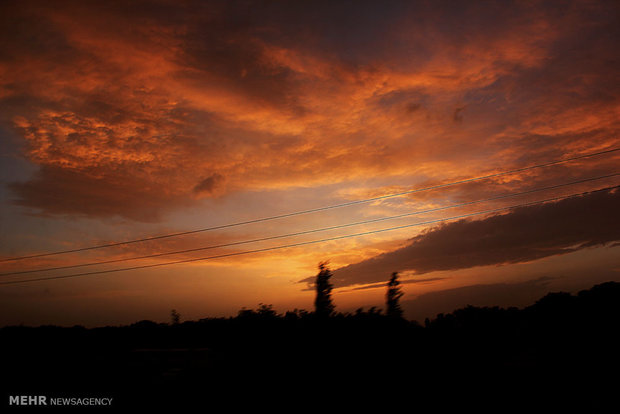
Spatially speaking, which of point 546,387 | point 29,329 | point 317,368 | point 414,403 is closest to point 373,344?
point 317,368

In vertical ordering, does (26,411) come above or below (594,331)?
above

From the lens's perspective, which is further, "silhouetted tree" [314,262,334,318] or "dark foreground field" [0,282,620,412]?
"silhouetted tree" [314,262,334,318]

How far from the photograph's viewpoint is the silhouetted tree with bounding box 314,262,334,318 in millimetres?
24500

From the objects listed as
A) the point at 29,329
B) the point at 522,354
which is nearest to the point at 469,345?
the point at 522,354

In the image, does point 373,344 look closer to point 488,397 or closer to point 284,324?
point 488,397

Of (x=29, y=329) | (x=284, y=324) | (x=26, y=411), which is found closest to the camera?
(x=26, y=411)

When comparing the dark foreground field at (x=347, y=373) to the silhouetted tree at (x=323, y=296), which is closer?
the dark foreground field at (x=347, y=373)

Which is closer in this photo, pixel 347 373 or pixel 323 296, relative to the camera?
pixel 347 373

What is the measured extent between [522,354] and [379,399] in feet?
33.5

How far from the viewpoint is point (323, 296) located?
24.9 m

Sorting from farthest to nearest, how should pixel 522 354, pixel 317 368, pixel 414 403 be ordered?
pixel 522 354 < pixel 317 368 < pixel 414 403

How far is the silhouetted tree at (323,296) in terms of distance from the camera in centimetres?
2450

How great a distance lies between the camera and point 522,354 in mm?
18797

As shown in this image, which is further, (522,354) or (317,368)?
(522,354)
